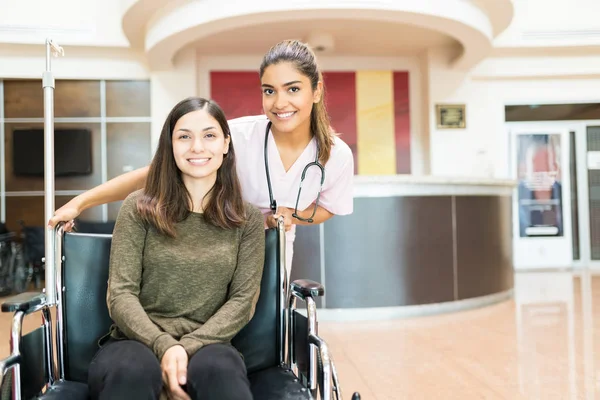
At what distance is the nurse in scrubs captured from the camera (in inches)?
63.5

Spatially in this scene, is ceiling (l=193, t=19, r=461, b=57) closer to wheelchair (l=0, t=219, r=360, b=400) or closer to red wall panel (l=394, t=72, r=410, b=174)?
red wall panel (l=394, t=72, r=410, b=174)

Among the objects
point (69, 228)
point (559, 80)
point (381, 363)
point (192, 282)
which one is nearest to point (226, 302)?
point (192, 282)

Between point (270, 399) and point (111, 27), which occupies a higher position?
point (111, 27)

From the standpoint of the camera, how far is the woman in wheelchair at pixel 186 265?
4.18 ft

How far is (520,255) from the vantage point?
752 centimetres

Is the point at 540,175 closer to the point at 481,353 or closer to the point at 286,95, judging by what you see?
the point at 481,353

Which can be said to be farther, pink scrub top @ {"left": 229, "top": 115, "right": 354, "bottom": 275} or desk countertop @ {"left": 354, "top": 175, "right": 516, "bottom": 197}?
desk countertop @ {"left": 354, "top": 175, "right": 516, "bottom": 197}

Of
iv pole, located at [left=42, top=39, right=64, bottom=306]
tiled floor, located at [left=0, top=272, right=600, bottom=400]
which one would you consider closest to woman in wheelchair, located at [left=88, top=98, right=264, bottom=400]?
iv pole, located at [left=42, top=39, right=64, bottom=306]

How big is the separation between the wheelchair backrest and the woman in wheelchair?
8 centimetres

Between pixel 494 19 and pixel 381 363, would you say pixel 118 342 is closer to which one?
pixel 381 363

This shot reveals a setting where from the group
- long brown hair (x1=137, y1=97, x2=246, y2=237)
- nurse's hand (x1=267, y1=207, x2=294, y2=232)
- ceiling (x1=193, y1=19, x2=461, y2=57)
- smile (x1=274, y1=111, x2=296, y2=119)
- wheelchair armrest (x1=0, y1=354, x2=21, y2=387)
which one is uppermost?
ceiling (x1=193, y1=19, x2=461, y2=57)

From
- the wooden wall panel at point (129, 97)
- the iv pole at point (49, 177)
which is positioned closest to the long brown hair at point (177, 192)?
the iv pole at point (49, 177)

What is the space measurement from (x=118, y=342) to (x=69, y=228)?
0.45 metres

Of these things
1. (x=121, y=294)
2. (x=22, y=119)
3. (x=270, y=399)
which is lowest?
(x=270, y=399)
